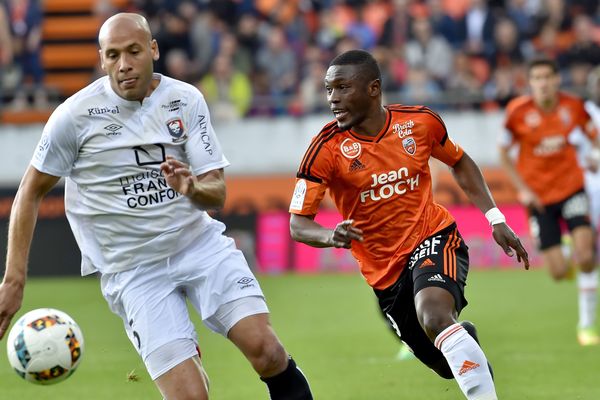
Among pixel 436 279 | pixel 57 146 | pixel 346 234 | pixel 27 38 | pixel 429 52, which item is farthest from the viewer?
pixel 27 38

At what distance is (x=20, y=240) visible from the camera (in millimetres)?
6277

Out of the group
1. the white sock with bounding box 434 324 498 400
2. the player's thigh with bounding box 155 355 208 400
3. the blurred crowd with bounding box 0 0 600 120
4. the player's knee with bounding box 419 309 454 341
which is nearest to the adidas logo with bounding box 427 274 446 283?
the player's knee with bounding box 419 309 454 341

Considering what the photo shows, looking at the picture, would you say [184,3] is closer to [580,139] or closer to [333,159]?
[580,139]

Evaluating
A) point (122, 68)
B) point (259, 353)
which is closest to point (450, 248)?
point (259, 353)

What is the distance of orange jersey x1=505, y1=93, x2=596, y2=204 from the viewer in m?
12.3

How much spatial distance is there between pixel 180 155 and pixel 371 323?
7.43m

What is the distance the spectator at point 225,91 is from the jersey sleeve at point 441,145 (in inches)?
516

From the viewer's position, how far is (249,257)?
19.0 meters

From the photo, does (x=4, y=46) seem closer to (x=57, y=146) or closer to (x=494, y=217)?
(x=57, y=146)

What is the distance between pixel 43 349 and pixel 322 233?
1721 millimetres

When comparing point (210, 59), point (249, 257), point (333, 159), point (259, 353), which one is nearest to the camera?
point (259, 353)

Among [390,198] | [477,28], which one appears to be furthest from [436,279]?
[477,28]

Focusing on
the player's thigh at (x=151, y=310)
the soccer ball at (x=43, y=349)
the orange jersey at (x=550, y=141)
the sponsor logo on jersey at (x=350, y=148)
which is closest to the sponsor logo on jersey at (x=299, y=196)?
the sponsor logo on jersey at (x=350, y=148)

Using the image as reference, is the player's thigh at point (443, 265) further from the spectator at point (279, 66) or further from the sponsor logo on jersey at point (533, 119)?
the spectator at point (279, 66)
